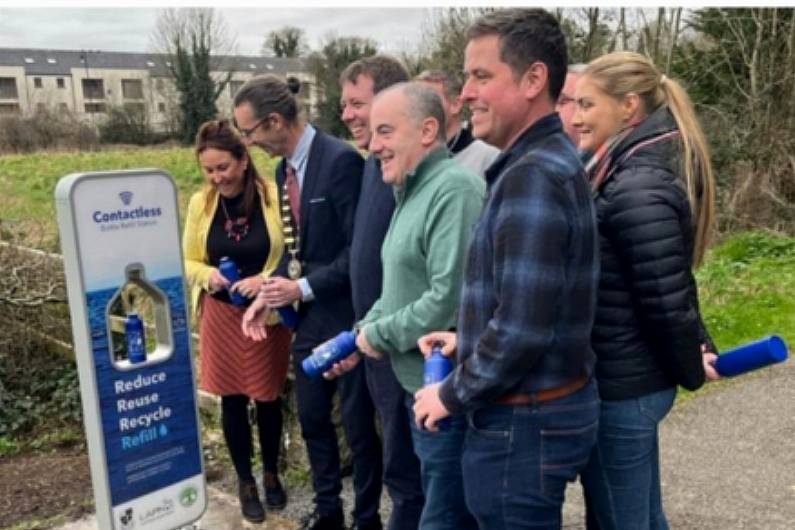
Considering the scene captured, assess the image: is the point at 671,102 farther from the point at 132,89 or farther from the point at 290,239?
the point at 132,89

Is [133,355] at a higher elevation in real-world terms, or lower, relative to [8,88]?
lower

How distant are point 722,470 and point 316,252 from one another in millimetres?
2519

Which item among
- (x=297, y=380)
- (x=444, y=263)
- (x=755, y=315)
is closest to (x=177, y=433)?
(x=297, y=380)

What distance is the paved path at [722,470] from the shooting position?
12.3ft

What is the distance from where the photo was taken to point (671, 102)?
249 centimetres

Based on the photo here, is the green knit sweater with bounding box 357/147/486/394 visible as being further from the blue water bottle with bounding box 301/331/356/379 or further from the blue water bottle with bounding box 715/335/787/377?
the blue water bottle with bounding box 715/335/787/377

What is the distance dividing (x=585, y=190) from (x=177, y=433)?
1927 millimetres

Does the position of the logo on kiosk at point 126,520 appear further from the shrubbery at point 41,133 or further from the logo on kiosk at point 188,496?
the shrubbery at point 41,133

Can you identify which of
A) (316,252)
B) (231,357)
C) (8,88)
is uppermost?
(8,88)

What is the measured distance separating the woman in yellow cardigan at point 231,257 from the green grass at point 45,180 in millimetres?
4069

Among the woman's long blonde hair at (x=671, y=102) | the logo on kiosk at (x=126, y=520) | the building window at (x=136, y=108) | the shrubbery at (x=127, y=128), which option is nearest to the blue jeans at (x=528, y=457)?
the woman's long blonde hair at (x=671, y=102)

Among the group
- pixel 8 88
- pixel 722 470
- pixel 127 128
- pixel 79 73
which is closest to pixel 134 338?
pixel 722 470

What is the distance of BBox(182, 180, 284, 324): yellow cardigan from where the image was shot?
3.64 metres

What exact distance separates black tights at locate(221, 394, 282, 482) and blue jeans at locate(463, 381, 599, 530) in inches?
76.4
